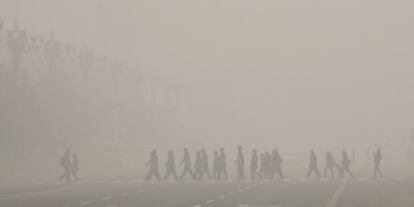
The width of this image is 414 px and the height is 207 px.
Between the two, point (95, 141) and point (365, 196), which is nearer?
point (365, 196)

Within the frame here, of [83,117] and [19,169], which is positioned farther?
[83,117]

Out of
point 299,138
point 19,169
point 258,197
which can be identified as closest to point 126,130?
point 19,169

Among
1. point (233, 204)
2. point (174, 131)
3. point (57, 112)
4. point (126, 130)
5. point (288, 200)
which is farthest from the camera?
point (174, 131)

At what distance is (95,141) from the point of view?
109 meters

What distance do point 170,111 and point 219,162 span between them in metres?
124

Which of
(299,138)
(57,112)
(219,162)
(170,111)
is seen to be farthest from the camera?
(299,138)

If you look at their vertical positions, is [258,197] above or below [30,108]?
below

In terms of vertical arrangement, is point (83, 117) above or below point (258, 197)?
above

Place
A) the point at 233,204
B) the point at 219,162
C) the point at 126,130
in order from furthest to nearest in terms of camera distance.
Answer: the point at 126,130 → the point at 219,162 → the point at 233,204

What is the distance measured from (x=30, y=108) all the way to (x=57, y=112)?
11672 millimetres

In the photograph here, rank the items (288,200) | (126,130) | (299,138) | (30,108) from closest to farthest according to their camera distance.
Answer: (288,200) < (30,108) < (126,130) < (299,138)

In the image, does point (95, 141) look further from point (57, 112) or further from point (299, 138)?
point (299, 138)

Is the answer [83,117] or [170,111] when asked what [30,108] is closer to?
[83,117]

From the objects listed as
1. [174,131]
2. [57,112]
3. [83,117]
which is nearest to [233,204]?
[57,112]
